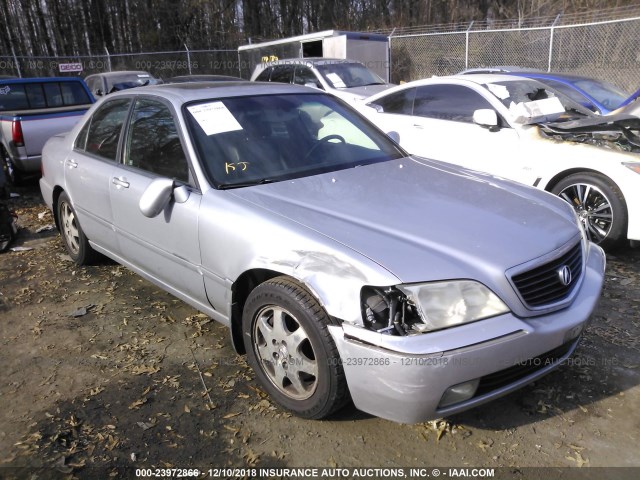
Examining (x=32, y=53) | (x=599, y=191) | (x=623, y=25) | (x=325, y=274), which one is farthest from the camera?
(x=32, y=53)

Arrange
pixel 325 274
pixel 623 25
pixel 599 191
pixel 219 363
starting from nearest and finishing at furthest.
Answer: pixel 325 274 → pixel 219 363 → pixel 599 191 → pixel 623 25

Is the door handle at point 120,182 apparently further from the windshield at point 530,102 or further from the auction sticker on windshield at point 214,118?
the windshield at point 530,102

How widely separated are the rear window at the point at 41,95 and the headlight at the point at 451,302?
827 cm

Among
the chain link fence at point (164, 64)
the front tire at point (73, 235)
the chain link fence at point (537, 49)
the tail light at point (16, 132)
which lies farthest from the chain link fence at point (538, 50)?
the front tire at point (73, 235)

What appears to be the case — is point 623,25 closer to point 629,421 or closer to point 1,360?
point 629,421

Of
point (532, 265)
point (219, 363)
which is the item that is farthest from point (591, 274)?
point (219, 363)

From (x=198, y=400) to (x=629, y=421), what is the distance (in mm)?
2274

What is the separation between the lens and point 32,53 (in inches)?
1069

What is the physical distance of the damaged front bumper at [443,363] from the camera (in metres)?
2.13

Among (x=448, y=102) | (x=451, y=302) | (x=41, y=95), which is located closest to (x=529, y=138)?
(x=448, y=102)

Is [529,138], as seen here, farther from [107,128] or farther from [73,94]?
[73,94]

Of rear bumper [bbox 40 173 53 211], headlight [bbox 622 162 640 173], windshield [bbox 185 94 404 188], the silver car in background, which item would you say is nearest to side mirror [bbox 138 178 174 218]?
the silver car in background

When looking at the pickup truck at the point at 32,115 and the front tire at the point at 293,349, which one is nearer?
the front tire at the point at 293,349

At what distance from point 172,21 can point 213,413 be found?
29481 mm
